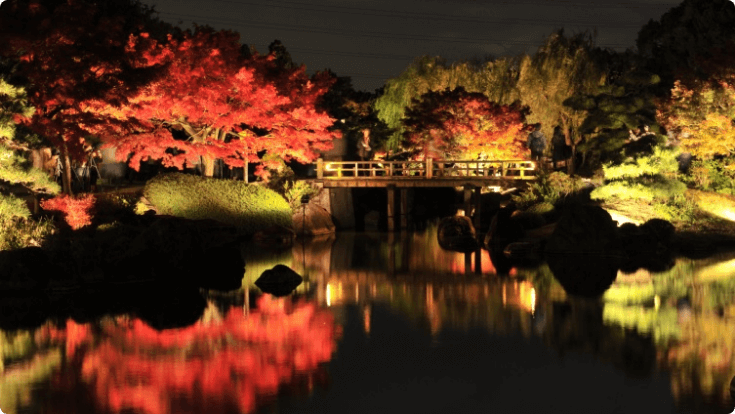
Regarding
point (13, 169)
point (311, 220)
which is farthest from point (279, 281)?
point (311, 220)

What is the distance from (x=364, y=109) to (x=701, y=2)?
57.2 ft

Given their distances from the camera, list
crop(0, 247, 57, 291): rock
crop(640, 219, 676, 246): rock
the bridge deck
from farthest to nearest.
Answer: the bridge deck < crop(640, 219, 676, 246): rock < crop(0, 247, 57, 291): rock

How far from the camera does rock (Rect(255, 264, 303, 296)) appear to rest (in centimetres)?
1986

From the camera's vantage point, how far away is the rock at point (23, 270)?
18.5 meters

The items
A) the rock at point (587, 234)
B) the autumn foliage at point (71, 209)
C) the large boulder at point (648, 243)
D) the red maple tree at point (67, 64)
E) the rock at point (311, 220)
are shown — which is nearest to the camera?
the red maple tree at point (67, 64)

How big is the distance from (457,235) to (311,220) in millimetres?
6519

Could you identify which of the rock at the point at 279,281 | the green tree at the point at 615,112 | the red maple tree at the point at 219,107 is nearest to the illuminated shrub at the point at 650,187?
the green tree at the point at 615,112

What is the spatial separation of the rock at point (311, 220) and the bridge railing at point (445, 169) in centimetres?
208

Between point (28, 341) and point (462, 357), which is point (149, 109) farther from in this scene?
point (462, 357)

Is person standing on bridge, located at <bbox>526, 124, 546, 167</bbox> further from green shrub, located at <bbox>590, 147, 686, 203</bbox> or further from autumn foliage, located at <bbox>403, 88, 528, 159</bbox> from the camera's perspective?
green shrub, located at <bbox>590, 147, 686, 203</bbox>

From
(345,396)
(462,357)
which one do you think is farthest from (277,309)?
(345,396)

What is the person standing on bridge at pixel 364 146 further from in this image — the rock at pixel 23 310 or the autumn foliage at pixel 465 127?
the rock at pixel 23 310

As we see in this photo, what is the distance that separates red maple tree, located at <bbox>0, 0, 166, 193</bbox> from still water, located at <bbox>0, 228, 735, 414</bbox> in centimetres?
761

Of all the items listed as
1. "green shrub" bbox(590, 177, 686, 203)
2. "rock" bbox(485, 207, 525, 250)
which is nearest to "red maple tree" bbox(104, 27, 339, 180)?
"rock" bbox(485, 207, 525, 250)
